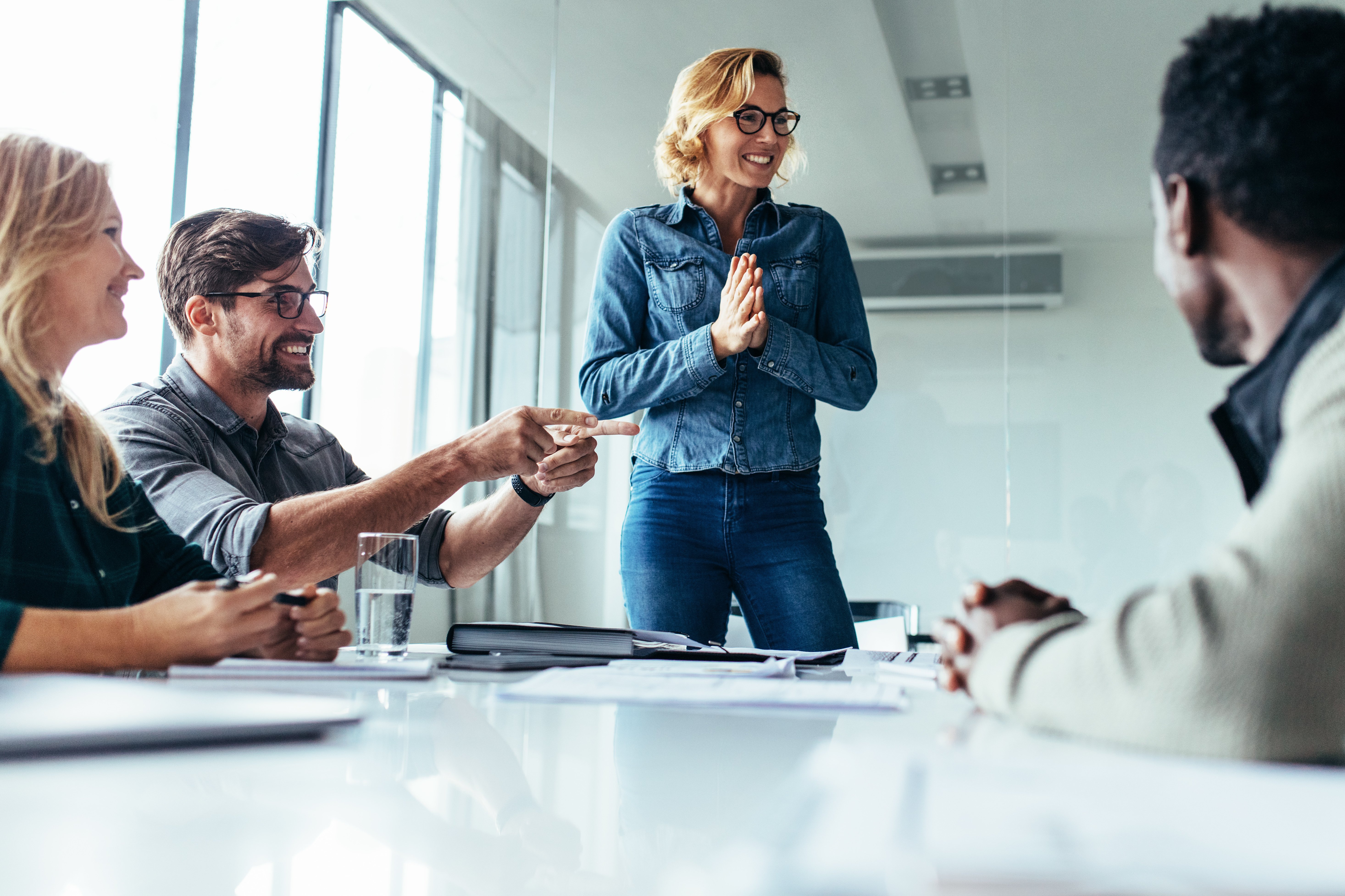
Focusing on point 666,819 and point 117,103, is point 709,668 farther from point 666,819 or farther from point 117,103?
point 117,103

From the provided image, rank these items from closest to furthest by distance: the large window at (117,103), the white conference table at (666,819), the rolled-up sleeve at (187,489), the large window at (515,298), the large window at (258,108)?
the white conference table at (666,819) < the rolled-up sleeve at (187,489) < the large window at (117,103) < the large window at (258,108) < the large window at (515,298)

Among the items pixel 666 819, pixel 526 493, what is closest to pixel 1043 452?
pixel 526 493

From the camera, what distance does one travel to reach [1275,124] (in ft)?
2.57

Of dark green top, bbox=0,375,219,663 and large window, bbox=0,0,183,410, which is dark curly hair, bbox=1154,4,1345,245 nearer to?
dark green top, bbox=0,375,219,663

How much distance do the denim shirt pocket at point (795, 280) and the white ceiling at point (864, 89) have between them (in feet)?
6.66

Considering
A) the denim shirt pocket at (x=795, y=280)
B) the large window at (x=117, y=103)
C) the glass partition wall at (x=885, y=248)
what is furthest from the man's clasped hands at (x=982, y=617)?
the glass partition wall at (x=885, y=248)

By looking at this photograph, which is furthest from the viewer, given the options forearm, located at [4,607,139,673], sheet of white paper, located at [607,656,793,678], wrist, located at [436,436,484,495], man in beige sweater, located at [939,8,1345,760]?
wrist, located at [436,436,484,495]

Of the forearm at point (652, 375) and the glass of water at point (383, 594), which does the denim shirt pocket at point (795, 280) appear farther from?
the glass of water at point (383, 594)

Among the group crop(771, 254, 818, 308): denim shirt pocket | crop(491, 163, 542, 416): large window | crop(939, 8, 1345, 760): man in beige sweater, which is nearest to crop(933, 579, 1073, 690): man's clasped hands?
crop(939, 8, 1345, 760): man in beige sweater

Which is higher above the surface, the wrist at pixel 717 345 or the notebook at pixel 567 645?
the wrist at pixel 717 345

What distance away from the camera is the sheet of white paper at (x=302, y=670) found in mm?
886

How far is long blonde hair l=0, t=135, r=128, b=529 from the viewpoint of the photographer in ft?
3.79

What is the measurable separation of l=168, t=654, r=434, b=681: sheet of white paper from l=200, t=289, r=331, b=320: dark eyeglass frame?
1120mm

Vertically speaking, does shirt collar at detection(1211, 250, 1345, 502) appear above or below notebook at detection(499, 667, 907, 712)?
above
